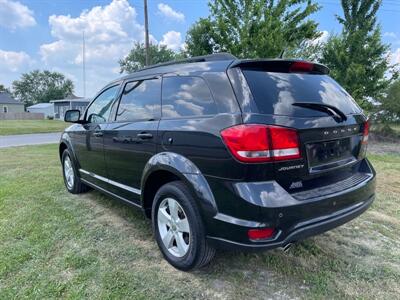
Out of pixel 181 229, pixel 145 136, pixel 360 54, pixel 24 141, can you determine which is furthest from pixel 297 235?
pixel 24 141

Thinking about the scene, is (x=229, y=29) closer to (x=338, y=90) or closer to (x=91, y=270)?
(x=338, y=90)

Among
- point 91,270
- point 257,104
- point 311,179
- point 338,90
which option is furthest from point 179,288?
point 338,90

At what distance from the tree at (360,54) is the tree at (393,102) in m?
1.66

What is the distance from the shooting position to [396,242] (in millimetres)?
3254

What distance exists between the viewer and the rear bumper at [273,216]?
6.73 ft

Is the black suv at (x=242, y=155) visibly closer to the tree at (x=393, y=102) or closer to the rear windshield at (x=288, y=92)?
the rear windshield at (x=288, y=92)

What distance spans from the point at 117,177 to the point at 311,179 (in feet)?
7.27

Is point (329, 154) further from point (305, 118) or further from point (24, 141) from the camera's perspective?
point (24, 141)

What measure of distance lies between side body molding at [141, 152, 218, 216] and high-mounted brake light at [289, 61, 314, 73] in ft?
3.89

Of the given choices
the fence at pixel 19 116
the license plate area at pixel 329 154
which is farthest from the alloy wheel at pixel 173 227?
the fence at pixel 19 116

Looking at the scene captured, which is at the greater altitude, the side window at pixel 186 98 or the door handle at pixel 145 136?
the side window at pixel 186 98

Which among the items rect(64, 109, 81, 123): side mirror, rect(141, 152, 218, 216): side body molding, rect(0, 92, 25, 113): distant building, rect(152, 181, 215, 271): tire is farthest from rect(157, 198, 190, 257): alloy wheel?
rect(0, 92, 25, 113): distant building

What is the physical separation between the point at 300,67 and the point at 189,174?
1334 mm

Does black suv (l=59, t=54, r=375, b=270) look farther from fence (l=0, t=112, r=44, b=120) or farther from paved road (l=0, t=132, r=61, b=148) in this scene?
fence (l=0, t=112, r=44, b=120)
